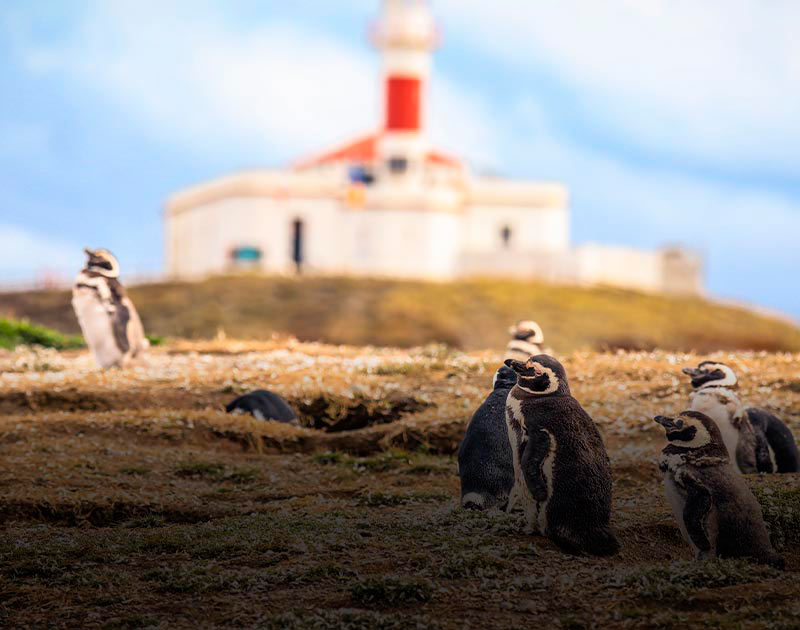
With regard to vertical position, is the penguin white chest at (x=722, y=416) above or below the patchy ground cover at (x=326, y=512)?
above

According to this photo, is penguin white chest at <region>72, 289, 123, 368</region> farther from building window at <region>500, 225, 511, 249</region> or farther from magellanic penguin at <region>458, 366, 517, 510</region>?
building window at <region>500, 225, 511, 249</region>

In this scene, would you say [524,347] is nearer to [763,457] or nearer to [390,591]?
[763,457]

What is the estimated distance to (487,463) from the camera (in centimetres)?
1218

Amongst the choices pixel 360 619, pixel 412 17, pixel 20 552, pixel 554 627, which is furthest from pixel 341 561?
pixel 412 17

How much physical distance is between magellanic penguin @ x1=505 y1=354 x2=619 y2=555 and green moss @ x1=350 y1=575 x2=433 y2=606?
1590mm

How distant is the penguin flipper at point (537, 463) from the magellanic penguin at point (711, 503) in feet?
3.30

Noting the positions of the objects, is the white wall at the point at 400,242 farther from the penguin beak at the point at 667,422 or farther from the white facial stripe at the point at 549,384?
the penguin beak at the point at 667,422

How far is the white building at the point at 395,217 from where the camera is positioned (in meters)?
81.2

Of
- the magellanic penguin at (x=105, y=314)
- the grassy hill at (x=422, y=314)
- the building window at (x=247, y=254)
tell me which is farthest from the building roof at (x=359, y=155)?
the magellanic penguin at (x=105, y=314)

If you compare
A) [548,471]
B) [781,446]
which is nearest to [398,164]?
[781,446]

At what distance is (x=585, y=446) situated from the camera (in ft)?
35.0

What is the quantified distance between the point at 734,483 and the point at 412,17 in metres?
74.1

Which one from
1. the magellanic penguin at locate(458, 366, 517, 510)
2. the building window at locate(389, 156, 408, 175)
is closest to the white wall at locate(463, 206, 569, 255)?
the building window at locate(389, 156, 408, 175)

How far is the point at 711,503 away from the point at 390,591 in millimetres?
2896
